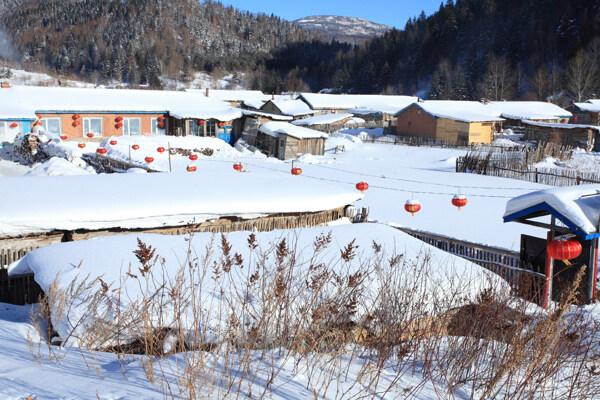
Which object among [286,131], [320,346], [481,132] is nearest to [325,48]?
[481,132]

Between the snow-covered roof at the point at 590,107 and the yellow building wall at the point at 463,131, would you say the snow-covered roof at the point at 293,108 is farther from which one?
the snow-covered roof at the point at 590,107

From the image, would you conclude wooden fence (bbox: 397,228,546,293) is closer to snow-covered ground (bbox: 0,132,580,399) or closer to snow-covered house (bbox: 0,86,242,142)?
snow-covered ground (bbox: 0,132,580,399)

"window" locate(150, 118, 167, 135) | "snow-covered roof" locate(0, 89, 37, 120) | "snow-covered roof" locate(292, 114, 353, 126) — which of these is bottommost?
"window" locate(150, 118, 167, 135)

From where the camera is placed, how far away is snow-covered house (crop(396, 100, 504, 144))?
137 feet

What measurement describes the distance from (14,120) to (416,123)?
106 feet

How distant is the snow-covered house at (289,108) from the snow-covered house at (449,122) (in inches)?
451

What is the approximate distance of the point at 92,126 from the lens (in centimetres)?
3316

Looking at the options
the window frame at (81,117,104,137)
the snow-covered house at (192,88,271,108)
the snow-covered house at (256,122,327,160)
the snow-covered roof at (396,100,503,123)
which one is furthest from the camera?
the snow-covered house at (192,88,271,108)

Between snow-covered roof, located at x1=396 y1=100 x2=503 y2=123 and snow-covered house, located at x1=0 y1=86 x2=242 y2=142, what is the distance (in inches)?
700

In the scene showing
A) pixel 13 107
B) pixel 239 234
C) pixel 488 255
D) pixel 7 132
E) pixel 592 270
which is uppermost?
pixel 13 107

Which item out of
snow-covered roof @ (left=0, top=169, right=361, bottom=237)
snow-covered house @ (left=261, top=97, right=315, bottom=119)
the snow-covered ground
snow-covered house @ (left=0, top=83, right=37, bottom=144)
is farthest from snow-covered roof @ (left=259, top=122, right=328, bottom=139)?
snow-covered roof @ (left=0, top=169, right=361, bottom=237)

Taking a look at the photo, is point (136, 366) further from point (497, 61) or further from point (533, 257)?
point (497, 61)

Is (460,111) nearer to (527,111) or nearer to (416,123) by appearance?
(416,123)

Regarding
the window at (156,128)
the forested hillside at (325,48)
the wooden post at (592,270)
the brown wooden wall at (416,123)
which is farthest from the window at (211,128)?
the forested hillside at (325,48)
